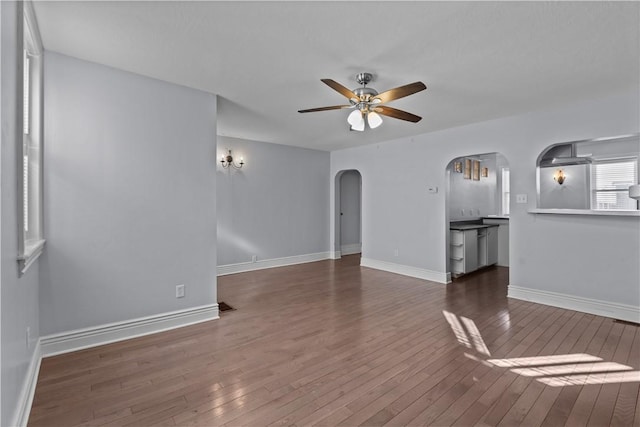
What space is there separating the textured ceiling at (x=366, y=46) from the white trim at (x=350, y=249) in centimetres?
469

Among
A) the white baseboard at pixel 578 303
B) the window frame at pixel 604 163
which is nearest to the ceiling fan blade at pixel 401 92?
the white baseboard at pixel 578 303

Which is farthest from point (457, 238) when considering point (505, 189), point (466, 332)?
point (505, 189)

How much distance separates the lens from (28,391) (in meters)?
1.94

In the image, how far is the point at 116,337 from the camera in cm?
280

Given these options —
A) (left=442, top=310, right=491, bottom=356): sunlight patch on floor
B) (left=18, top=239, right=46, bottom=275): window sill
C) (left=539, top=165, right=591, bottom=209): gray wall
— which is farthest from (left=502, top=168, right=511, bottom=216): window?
(left=18, top=239, right=46, bottom=275): window sill

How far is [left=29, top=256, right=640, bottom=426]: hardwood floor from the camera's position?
1.87m

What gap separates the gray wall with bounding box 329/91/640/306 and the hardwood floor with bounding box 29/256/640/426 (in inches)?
22.3

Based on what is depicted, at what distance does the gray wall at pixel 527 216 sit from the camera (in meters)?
3.41

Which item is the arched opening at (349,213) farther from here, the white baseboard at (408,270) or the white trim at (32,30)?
the white trim at (32,30)

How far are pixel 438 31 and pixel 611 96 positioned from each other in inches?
108

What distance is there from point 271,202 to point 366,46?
4.23 m

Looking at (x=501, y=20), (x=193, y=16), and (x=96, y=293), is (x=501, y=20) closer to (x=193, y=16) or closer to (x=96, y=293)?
(x=193, y=16)

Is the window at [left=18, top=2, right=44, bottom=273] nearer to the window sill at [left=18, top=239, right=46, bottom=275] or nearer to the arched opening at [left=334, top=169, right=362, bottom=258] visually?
the window sill at [left=18, top=239, right=46, bottom=275]

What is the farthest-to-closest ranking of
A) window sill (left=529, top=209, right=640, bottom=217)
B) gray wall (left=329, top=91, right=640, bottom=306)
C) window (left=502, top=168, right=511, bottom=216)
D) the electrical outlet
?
window (left=502, top=168, right=511, bottom=216)
gray wall (left=329, top=91, right=640, bottom=306)
window sill (left=529, top=209, right=640, bottom=217)
the electrical outlet
